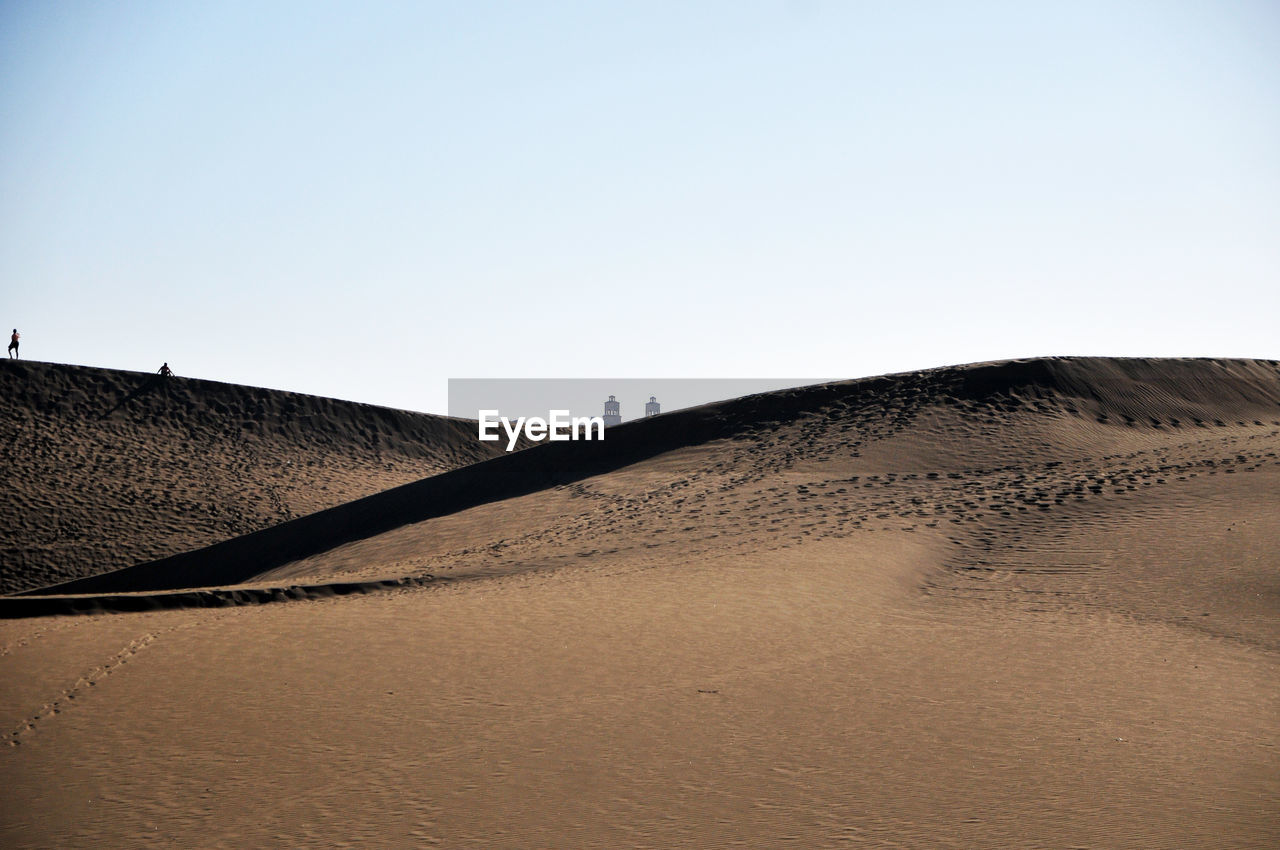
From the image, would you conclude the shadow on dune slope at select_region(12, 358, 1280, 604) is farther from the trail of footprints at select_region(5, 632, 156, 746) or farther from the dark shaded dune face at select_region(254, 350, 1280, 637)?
the trail of footprints at select_region(5, 632, 156, 746)

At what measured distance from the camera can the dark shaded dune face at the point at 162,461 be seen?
32.2m

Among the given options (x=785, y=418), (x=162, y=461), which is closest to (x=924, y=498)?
(x=785, y=418)

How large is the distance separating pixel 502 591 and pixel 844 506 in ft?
25.6

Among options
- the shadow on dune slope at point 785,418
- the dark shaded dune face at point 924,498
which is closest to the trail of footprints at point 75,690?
the dark shaded dune face at point 924,498

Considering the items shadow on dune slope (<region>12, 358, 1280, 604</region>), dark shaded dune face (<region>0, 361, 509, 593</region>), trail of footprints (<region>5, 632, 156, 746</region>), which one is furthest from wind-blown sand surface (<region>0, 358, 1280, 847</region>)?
dark shaded dune face (<region>0, 361, 509, 593</region>)

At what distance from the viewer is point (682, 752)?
7.59 m

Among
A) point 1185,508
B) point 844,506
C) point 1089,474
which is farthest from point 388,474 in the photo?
point 1185,508

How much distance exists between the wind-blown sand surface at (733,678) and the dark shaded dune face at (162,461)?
14.1 metres

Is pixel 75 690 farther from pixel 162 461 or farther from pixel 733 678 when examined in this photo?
pixel 162 461

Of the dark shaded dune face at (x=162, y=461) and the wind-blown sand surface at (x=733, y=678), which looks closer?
the wind-blown sand surface at (x=733, y=678)

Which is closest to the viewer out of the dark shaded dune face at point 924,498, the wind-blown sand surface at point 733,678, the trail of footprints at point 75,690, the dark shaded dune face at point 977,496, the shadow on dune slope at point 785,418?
the wind-blown sand surface at point 733,678

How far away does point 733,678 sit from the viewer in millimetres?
9641

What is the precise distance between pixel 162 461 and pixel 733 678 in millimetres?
33689

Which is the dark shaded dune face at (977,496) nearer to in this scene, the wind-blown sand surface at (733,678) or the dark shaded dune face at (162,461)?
the wind-blown sand surface at (733,678)
